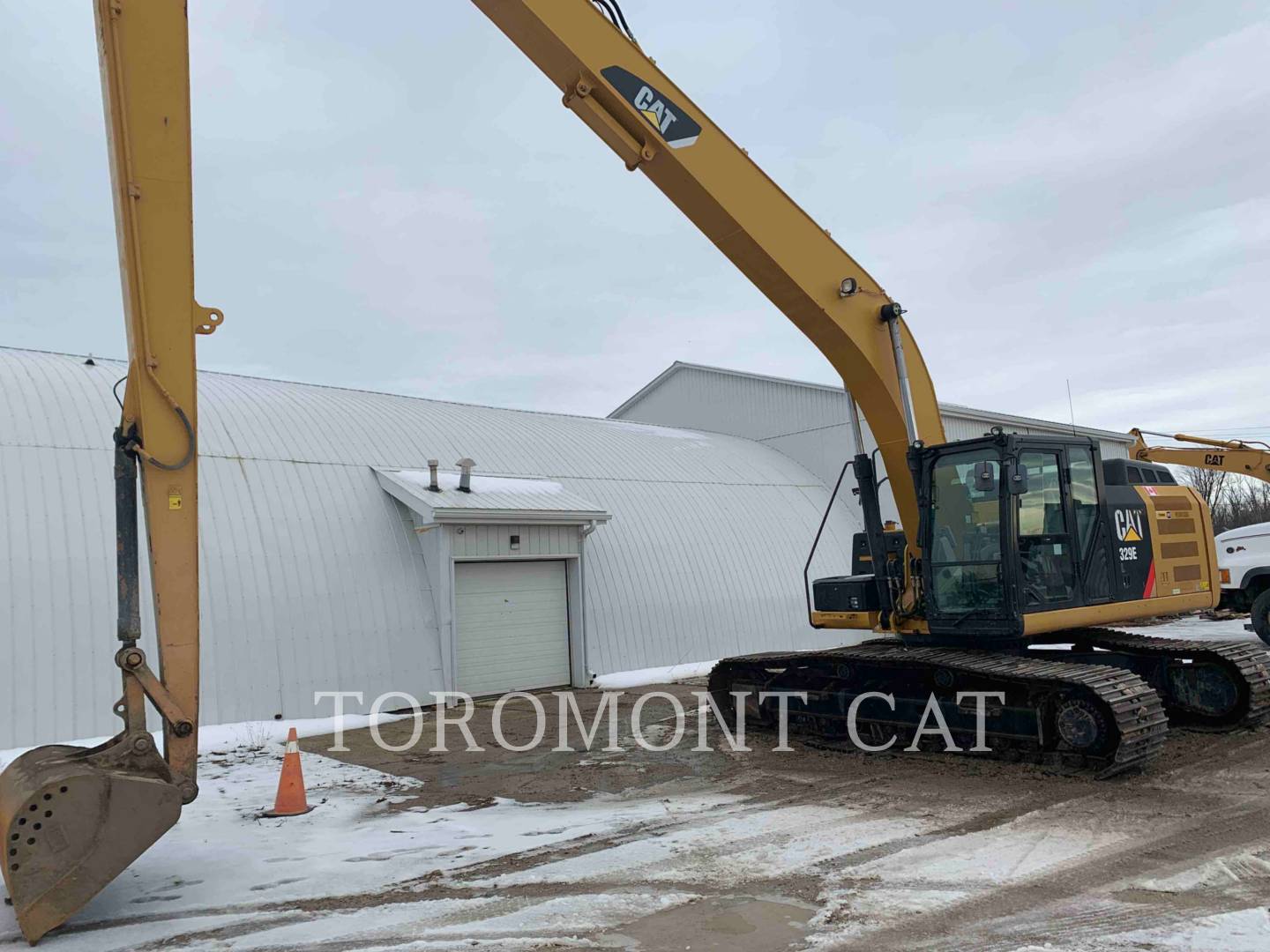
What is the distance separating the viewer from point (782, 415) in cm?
2497

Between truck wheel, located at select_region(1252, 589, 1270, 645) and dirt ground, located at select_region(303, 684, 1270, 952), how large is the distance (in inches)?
340

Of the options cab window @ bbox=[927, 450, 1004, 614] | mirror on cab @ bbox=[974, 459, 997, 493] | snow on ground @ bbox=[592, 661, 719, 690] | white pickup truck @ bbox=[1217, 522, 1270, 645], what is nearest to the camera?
mirror on cab @ bbox=[974, 459, 997, 493]

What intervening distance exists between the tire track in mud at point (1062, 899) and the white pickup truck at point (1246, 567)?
1208 centimetres

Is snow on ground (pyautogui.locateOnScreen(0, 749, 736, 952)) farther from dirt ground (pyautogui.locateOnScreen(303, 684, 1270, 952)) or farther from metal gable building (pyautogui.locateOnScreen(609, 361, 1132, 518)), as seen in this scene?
metal gable building (pyautogui.locateOnScreen(609, 361, 1132, 518))

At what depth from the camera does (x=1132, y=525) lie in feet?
30.7

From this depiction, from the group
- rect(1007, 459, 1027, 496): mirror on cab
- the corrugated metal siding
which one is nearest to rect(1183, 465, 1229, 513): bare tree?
the corrugated metal siding

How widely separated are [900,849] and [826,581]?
4.09 metres

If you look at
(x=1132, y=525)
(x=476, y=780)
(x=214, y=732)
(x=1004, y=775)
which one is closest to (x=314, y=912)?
(x=476, y=780)

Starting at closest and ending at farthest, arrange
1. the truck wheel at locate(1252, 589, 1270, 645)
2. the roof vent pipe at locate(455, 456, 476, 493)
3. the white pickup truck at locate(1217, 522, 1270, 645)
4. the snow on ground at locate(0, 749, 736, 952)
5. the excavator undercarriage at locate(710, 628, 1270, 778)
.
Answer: the snow on ground at locate(0, 749, 736, 952), the excavator undercarriage at locate(710, 628, 1270, 778), the roof vent pipe at locate(455, 456, 476, 493), the truck wheel at locate(1252, 589, 1270, 645), the white pickup truck at locate(1217, 522, 1270, 645)

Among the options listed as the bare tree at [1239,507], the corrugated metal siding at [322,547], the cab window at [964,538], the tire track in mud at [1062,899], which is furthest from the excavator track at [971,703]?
the bare tree at [1239,507]

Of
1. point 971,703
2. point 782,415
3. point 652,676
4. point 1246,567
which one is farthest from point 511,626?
point 1246,567

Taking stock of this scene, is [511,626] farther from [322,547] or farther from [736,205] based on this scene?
[736,205]

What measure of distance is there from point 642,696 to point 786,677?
13.7 ft

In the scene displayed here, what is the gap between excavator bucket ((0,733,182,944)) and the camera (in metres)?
4.99
